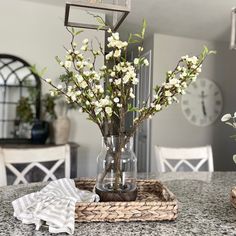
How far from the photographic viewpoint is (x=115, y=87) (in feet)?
3.17

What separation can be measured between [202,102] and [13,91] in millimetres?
2851

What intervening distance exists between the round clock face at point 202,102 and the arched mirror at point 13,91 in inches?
91.0

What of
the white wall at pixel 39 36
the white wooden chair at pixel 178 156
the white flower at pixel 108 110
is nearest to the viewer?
the white flower at pixel 108 110

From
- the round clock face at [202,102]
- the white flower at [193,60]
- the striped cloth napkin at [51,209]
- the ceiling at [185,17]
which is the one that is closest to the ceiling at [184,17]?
the ceiling at [185,17]

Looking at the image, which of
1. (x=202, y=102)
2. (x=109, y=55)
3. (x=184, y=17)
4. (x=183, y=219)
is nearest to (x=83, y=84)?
→ (x=109, y=55)

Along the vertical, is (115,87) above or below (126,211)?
above

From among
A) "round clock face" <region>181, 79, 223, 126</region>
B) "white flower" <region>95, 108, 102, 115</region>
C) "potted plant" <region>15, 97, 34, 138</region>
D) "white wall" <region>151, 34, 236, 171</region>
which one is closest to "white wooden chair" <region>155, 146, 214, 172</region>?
"white flower" <region>95, 108, 102, 115</region>

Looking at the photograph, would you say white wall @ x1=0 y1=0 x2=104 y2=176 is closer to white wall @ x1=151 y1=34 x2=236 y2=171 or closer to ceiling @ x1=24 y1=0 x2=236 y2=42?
ceiling @ x1=24 y1=0 x2=236 y2=42

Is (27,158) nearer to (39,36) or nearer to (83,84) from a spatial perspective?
(83,84)

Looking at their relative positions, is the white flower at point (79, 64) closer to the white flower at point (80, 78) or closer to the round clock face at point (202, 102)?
the white flower at point (80, 78)

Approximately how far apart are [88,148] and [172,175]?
6.50ft

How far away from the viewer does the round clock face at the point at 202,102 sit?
14.9ft

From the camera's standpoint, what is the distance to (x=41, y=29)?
3342 mm

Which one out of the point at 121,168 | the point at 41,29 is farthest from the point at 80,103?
the point at 41,29
